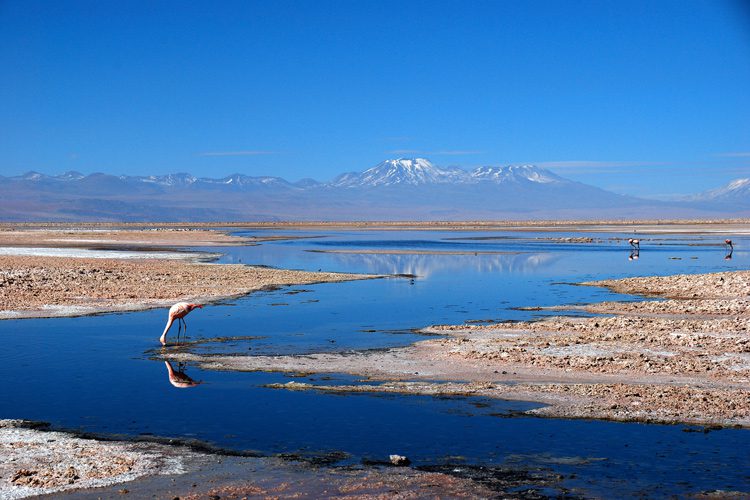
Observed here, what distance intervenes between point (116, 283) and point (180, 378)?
18.1 metres

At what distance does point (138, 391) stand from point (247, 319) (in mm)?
10114

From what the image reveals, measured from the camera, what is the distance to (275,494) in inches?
382

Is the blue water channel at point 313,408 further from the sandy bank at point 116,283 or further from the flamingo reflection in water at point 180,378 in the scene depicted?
the sandy bank at point 116,283

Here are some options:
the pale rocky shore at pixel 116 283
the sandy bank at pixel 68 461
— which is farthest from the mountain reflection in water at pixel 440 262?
the sandy bank at pixel 68 461

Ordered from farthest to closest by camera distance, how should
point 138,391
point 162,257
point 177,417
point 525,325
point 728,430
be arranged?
1. point 162,257
2. point 525,325
3. point 138,391
4. point 177,417
5. point 728,430

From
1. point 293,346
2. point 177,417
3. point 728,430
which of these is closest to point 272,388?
point 177,417

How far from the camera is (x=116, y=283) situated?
33250 millimetres

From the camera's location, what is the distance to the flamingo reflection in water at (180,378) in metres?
15.8

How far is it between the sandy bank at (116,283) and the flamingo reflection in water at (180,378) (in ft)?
32.1

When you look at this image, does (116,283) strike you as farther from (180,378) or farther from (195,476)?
(195,476)

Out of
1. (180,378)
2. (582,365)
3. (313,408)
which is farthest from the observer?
(582,365)

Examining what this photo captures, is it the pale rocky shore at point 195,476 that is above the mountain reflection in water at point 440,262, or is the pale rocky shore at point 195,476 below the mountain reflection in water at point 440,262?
below

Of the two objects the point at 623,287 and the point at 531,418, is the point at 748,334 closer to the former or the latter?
the point at 531,418

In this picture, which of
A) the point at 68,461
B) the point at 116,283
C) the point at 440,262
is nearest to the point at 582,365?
the point at 68,461
